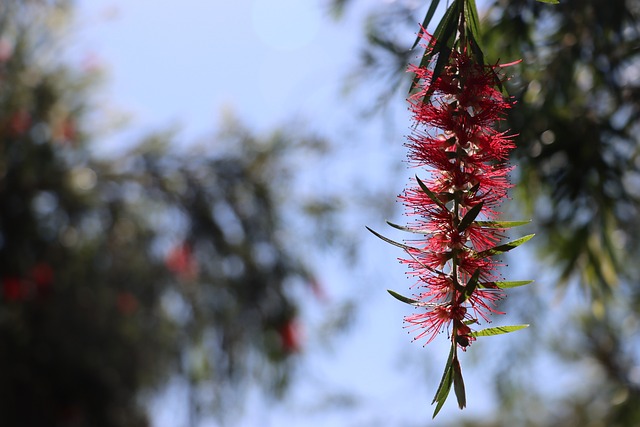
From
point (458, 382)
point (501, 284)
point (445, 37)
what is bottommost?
point (458, 382)

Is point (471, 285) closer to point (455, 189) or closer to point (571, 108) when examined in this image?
point (455, 189)

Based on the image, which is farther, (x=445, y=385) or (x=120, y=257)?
(x=120, y=257)

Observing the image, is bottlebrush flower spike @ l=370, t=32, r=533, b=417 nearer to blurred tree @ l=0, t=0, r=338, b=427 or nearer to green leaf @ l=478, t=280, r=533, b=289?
green leaf @ l=478, t=280, r=533, b=289

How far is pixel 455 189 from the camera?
103cm

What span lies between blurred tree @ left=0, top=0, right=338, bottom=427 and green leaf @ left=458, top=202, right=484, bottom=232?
3.39 m

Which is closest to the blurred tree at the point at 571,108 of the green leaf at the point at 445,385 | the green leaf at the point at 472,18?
the green leaf at the point at 472,18

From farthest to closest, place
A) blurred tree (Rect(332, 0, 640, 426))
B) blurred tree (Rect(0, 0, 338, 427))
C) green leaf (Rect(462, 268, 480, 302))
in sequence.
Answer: blurred tree (Rect(0, 0, 338, 427)), blurred tree (Rect(332, 0, 640, 426)), green leaf (Rect(462, 268, 480, 302))

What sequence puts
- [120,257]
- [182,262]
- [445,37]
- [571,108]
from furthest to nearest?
1. [120,257]
2. [182,262]
3. [571,108]
4. [445,37]

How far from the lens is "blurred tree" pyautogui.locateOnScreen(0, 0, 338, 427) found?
4441mm

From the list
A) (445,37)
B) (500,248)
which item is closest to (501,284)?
(500,248)

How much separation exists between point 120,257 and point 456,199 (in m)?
4.37

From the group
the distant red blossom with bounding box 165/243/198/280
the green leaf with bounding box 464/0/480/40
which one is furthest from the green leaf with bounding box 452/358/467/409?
the distant red blossom with bounding box 165/243/198/280

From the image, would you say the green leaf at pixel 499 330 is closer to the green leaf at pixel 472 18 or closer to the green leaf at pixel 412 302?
the green leaf at pixel 412 302

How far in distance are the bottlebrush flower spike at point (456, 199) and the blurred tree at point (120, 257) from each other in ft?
10.9
